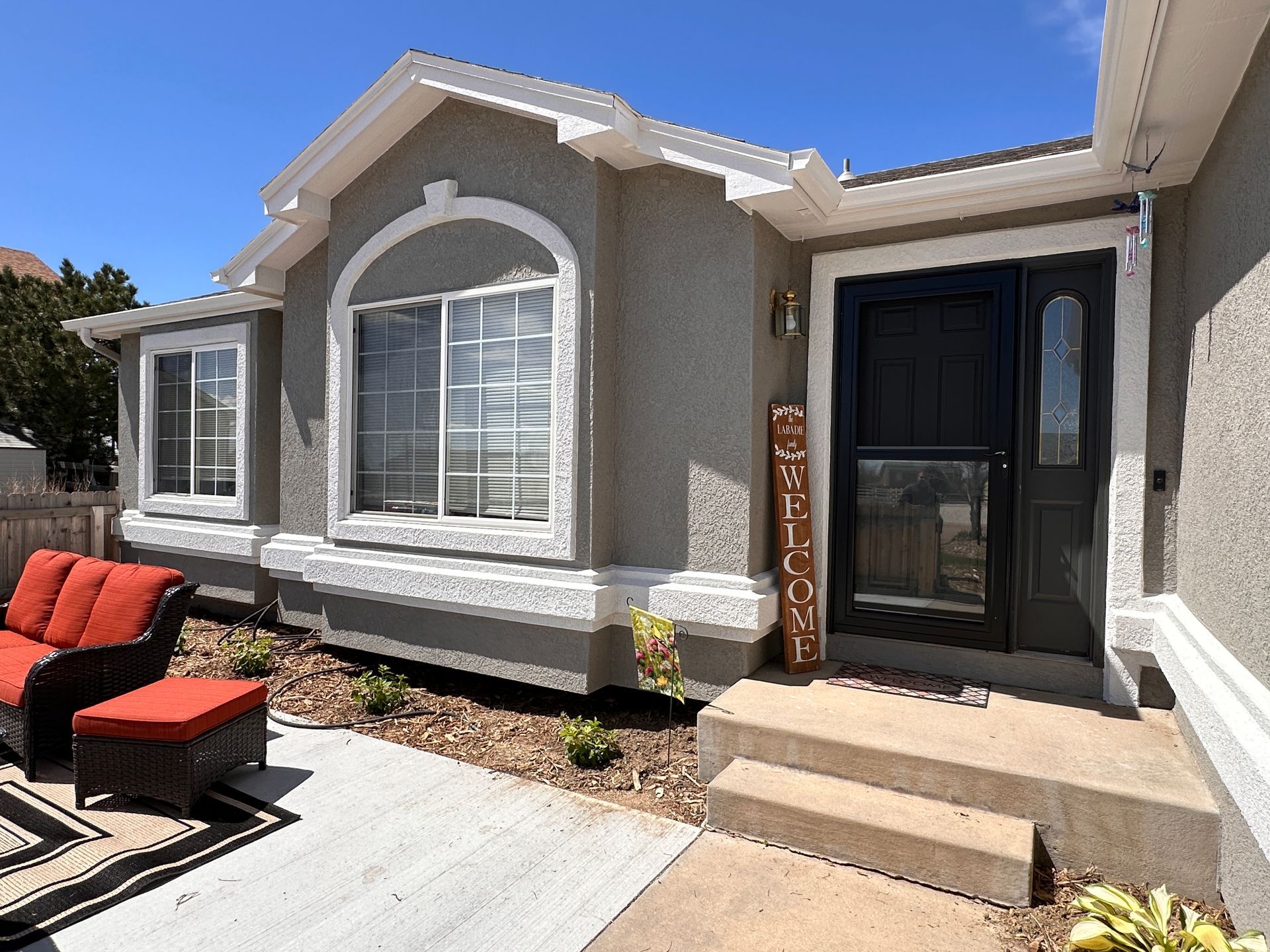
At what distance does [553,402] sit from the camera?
5324mm

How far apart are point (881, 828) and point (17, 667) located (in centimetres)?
557

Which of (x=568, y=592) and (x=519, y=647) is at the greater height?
(x=568, y=592)

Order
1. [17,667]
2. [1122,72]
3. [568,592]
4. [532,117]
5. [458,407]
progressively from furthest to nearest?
[458,407]
[532,117]
[568,592]
[17,667]
[1122,72]

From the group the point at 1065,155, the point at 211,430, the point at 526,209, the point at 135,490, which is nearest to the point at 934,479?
the point at 1065,155

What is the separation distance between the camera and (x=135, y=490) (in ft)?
31.3

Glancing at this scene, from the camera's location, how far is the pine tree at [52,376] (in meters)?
21.4

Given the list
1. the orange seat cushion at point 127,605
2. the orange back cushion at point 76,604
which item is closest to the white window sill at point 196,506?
the orange back cushion at point 76,604

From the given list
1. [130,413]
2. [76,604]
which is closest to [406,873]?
[76,604]

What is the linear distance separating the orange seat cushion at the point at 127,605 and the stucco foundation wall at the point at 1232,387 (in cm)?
611

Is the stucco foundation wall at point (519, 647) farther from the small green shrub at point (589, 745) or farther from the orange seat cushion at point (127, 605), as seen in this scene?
the orange seat cushion at point (127, 605)

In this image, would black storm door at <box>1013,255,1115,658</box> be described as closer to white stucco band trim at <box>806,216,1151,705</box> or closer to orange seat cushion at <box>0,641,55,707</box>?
white stucco band trim at <box>806,216,1151,705</box>

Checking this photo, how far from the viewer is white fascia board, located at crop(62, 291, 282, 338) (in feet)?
26.2

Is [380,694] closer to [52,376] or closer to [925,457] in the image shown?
[925,457]

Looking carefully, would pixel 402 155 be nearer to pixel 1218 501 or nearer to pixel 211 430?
pixel 211 430
